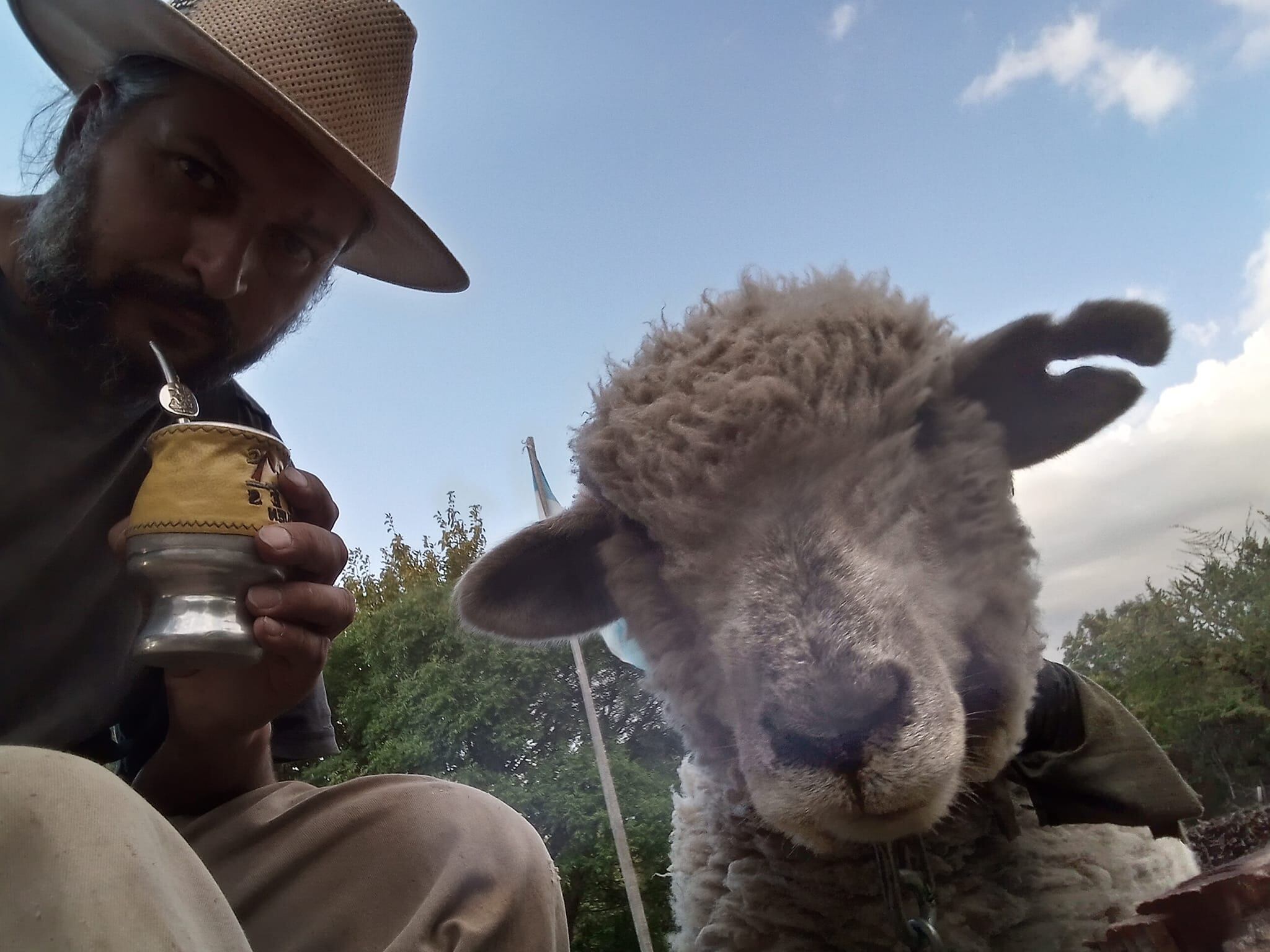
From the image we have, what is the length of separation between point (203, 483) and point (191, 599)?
0.20 metres

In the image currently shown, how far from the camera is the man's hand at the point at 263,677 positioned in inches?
60.7

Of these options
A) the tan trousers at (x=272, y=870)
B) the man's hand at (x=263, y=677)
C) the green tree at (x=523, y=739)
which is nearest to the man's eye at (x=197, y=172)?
the man's hand at (x=263, y=677)

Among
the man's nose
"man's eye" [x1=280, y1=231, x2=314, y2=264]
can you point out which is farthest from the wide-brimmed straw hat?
the man's nose

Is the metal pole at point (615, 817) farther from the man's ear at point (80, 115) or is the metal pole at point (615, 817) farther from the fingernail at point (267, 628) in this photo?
the fingernail at point (267, 628)

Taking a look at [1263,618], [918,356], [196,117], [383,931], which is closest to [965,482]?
[918,356]

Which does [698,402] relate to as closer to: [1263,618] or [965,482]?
[965,482]

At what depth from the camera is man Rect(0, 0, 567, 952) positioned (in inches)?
69.6

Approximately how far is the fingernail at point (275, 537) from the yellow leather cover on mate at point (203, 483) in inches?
0.6

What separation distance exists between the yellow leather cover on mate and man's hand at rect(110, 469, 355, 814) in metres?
0.06

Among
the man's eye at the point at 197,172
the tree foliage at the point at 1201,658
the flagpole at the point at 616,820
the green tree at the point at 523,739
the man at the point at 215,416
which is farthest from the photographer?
the green tree at the point at 523,739

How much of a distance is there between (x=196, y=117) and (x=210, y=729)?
169 centimetres

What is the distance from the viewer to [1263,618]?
478cm

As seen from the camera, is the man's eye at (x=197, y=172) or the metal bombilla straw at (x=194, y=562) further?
the man's eye at (x=197, y=172)

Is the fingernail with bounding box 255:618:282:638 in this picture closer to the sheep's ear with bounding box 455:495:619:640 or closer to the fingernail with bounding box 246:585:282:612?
the fingernail with bounding box 246:585:282:612
